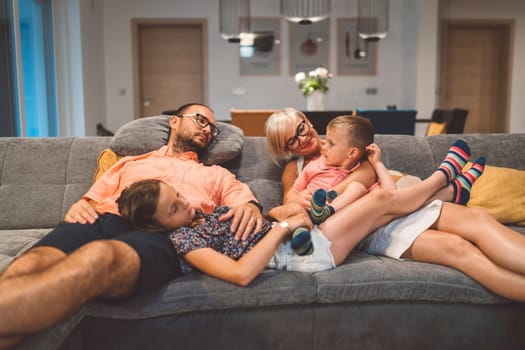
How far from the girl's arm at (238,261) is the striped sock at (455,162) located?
0.76m

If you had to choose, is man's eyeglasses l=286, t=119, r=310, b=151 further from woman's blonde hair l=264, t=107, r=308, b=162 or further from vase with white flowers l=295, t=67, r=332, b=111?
vase with white flowers l=295, t=67, r=332, b=111

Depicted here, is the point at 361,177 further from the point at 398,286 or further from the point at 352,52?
the point at 352,52

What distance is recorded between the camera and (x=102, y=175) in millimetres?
1931

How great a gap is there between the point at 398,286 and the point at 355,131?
2.19 feet

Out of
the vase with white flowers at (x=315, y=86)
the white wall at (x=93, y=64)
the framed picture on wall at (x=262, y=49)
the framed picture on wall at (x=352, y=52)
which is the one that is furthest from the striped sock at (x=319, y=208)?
the framed picture on wall at (x=352, y=52)

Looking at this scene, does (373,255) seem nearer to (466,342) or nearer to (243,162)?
(466,342)

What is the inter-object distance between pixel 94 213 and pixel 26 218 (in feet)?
1.78

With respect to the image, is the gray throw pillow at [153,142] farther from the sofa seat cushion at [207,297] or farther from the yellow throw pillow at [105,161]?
the sofa seat cushion at [207,297]

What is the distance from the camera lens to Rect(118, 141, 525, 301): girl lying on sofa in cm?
139

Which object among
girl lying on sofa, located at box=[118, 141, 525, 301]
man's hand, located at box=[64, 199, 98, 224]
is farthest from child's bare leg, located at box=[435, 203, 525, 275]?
man's hand, located at box=[64, 199, 98, 224]

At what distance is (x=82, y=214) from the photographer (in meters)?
1.67

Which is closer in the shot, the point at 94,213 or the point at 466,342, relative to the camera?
the point at 466,342

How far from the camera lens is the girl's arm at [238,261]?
4.45 ft

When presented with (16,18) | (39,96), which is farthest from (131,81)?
(16,18)
